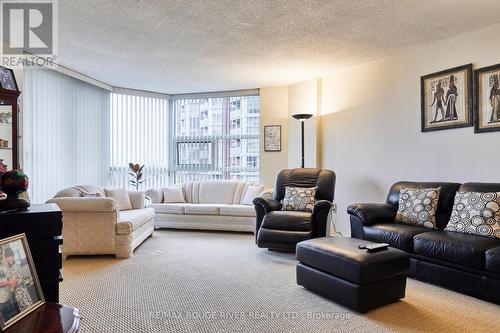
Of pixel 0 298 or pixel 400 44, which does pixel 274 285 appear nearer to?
pixel 0 298

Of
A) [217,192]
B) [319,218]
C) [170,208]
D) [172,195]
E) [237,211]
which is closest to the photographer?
[319,218]

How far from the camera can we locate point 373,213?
3453 mm

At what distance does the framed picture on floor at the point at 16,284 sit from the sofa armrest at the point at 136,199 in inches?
144

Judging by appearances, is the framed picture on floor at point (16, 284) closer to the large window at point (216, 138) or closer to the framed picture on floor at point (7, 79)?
the framed picture on floor at point (7, 79)

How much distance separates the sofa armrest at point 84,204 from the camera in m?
3.57

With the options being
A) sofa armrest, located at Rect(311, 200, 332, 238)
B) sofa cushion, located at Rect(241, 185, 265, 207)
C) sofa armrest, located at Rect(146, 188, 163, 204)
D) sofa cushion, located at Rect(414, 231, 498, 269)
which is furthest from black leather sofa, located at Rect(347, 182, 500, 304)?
sofa armrest, located at Rect(146, 188, 163, 204)

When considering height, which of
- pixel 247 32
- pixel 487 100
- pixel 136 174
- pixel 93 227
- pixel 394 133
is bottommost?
pixel 93 227

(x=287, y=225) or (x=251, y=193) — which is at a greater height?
(x=251, y=193)

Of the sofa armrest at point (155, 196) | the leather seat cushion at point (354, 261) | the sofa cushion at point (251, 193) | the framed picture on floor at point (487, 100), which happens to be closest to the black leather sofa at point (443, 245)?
the leather seat cushion at point (354, 261)

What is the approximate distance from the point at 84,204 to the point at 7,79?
4.98 ft

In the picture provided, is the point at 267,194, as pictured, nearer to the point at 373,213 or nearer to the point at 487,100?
the point at 373,213

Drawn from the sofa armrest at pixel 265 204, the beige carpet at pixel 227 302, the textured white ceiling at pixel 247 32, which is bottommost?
the beige carpet at pixel 227 302

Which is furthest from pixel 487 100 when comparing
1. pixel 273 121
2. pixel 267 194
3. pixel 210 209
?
pixel 210 209

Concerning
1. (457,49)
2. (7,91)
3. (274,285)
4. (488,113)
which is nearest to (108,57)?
(7,91)
